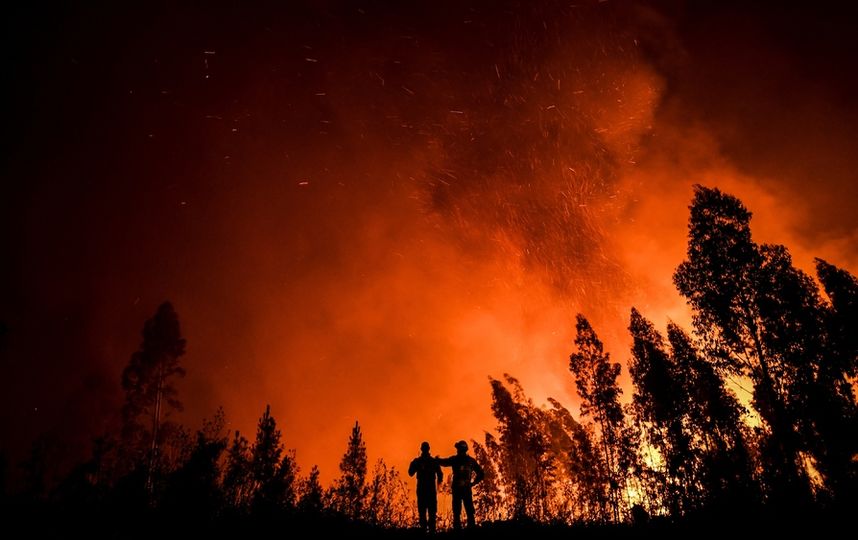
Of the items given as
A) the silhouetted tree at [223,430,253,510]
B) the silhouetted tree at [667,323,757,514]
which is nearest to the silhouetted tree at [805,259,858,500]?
the silhouetted tree at [667,323,757,514]

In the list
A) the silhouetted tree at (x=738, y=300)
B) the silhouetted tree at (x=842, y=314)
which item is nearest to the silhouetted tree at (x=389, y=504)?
the silhouetted tree at (x=738, y=300)

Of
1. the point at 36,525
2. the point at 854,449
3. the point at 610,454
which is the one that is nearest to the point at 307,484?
the point at 36,525

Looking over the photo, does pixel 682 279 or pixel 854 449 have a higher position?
pixel 682 279

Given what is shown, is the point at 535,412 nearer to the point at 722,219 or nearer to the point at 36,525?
the point at 722,219

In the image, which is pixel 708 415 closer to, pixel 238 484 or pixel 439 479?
pixel 439 479

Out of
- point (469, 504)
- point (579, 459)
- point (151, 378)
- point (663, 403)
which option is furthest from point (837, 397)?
point (151, 378)

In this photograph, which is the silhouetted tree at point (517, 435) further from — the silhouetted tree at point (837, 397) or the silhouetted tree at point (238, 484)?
the silhouetted tree at point (238, 484)

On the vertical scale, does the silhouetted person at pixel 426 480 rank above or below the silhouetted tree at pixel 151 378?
below

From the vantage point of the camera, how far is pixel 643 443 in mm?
27031

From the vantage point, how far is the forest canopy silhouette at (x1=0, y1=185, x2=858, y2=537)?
7980 mm

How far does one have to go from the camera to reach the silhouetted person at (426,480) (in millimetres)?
9766

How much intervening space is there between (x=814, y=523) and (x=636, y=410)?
23.2 m

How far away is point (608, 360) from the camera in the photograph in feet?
95.2

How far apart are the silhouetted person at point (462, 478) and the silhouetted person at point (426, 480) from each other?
1.09 ft
